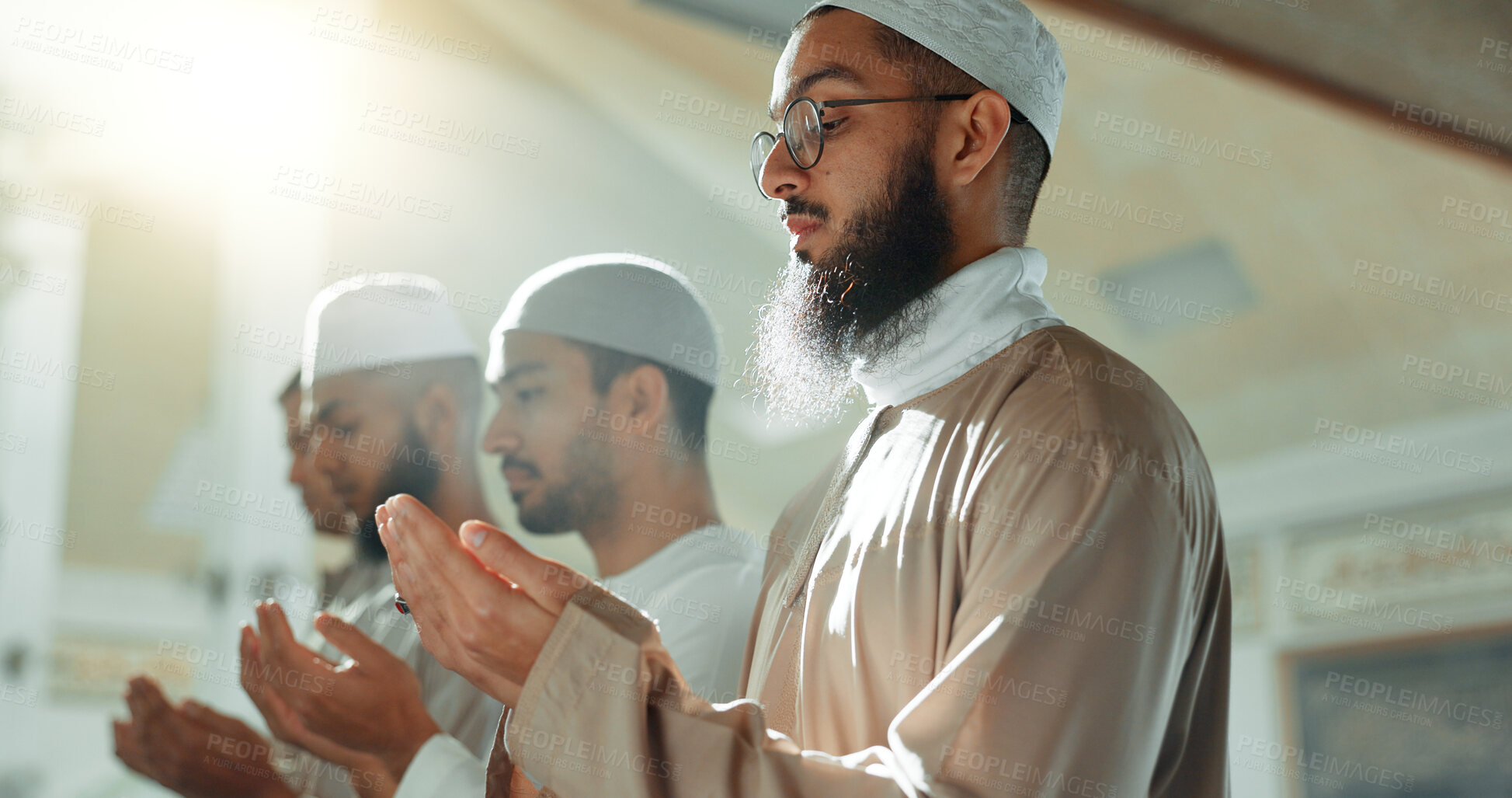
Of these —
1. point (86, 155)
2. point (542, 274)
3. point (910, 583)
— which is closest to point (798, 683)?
point (910, 583)

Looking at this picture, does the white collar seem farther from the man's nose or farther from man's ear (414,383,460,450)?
man's ear (414,383,460,450)

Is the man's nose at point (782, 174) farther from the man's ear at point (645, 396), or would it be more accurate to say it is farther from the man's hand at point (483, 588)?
the man's ear at point (645, 396)

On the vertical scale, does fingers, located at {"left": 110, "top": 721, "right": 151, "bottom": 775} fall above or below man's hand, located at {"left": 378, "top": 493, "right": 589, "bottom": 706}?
below

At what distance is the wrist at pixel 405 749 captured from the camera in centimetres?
155

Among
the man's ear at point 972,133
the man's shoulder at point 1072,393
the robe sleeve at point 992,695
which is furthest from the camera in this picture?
the man's ear at point 972,133

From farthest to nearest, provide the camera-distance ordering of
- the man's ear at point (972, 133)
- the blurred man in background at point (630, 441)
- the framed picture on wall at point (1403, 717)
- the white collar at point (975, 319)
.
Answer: the framed picture on wall at point (1403, 717)
the blurred man in background at point (630, 441)
the man's ear at point (972, 133)
the white collar at point (975, 319)

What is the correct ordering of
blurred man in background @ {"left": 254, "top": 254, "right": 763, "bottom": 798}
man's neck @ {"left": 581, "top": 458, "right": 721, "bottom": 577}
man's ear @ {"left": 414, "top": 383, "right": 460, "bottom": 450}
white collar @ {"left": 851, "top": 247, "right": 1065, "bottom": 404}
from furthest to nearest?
man's ear @ {"left": 414, "top": 383, "right": 460, "bottom": 450}
man's neck @ {"left": 581, "top": 458, "right": 721, "bottom": 577}
blurred man in background @ {"left": 254, "top": 254, "right": 763, "bottom": 798}
white collar @ {"left": 851, "top": 247, "right": 1065, "bottom": 404}

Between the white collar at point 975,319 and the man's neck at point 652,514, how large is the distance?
2.59 feet

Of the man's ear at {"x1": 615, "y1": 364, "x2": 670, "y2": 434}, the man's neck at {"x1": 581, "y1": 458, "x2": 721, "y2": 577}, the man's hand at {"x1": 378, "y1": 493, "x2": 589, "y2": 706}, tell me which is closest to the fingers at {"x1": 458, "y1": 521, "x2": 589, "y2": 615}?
the man's hand at {"x1": 378, "y1": 493, "x2": 589, "y2": 706}

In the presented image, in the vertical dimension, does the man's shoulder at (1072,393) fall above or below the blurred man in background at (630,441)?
above

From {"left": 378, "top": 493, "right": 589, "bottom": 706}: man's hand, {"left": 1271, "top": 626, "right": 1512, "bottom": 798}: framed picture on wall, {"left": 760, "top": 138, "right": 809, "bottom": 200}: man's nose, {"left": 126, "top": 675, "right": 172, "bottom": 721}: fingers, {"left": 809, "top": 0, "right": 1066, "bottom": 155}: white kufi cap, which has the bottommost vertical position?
{"left": 1271, "top": 626, "right": 1512, "bottom": 798}: framed picture on wall

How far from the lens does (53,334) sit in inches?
175

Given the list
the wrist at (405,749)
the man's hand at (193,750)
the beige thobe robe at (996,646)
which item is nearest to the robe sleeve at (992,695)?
the beige thobe robe at (996,646)

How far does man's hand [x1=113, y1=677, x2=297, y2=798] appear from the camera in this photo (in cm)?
205
